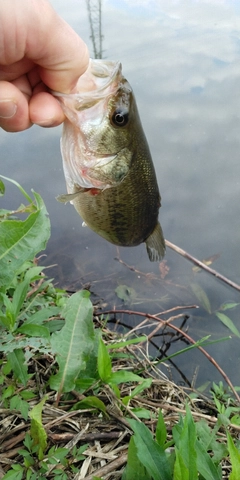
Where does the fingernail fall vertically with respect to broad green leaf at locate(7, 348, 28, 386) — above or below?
above

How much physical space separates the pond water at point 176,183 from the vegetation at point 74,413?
1351 millimetres

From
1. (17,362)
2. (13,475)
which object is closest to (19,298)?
(17,362)

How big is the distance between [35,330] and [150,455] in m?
0.68

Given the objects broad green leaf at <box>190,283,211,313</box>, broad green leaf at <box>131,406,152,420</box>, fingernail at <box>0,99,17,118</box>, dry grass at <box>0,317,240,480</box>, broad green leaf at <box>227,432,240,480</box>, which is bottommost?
broad green leaf at <box>190,283,211,313</box>

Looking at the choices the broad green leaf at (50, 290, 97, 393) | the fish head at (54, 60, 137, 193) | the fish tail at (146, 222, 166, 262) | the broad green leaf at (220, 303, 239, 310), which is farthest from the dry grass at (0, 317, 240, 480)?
the broad green leaf at (220, 303, 239, 310)

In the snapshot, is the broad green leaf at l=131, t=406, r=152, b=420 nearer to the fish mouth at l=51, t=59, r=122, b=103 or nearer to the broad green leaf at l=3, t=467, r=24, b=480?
the broad green leaf at l=3, t=467, r=24, b=480

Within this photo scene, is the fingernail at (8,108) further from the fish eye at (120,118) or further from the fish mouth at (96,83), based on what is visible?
the fish eye at (120,118)

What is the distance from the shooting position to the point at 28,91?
2033 millimetres

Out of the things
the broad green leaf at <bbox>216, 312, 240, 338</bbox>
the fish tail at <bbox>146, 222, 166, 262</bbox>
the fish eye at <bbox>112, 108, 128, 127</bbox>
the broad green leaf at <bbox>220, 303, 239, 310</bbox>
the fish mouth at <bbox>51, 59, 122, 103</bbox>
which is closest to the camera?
the fish mouth at <bbox>51, 59, 122, 103</bbox>

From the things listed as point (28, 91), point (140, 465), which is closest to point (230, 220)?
point (28, 91)

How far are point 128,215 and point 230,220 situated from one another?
2.82 meters

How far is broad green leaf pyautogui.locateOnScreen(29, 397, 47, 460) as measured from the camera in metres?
1.60

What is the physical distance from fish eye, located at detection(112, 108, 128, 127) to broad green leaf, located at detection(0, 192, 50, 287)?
634 mm

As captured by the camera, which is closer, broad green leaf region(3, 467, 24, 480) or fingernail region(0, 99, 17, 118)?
broad green leaf region(3, 467, 24, 480)
